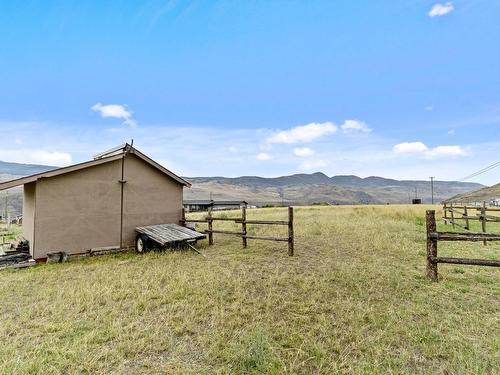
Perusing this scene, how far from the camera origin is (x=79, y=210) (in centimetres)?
957

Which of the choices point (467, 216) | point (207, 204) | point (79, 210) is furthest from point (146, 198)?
point (467, 216)

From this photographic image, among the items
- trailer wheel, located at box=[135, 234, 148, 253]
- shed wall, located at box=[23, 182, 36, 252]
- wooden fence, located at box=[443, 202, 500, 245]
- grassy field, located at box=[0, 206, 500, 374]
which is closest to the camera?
grassy field, located at box=[0, 206, 500, 374]

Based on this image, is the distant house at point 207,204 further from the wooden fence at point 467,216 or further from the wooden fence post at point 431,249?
the wooden fence at point 467,216

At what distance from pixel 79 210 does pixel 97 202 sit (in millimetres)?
650

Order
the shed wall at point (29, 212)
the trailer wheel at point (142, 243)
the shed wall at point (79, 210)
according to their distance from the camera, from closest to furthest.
→ 1. the shed wall at point (79, 210)
2. the shed wall at point (29, 212)
3. the trailer wheel at point (142, 243)

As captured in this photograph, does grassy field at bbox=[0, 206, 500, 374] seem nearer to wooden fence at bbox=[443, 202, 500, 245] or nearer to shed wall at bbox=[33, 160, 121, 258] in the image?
shed wall at bbox=[33, 160, 121, 258]

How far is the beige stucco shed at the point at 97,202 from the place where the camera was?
348 inches

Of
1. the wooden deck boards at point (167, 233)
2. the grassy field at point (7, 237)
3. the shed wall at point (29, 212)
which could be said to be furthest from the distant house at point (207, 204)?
the grassy field at point (7, 237)

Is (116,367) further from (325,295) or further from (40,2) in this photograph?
(40,2)

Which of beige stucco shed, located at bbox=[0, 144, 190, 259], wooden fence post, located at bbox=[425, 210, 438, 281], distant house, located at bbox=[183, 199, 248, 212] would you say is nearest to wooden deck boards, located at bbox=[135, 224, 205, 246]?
beige stucco shed, located at bbox=[0, 144, 190, 259]

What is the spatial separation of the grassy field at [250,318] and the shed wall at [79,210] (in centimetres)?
145

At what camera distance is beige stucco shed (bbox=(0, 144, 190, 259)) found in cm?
884

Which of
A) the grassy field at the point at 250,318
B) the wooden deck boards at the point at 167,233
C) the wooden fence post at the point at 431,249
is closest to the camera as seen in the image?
the grassy field at the point at 250,318

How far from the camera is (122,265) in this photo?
834 centimetres
